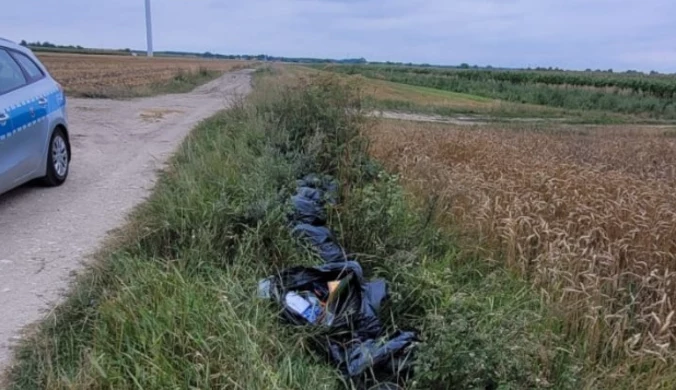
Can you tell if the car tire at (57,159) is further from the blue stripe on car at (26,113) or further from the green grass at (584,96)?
the green grass at (584,96)

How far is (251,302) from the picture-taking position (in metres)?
3.23

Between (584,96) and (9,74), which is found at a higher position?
(9,74)

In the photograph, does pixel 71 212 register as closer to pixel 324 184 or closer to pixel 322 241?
pixel 324 184

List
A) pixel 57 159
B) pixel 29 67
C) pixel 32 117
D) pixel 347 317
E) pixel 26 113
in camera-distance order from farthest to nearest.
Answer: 1. pixel 57 159
2. pixel 29 67
3. pixel 32 117
4. pixel 26 113
5. pixel 347 317

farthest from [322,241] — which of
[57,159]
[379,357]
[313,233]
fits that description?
[57,159]

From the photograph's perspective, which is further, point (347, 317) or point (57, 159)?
point (57, 159)

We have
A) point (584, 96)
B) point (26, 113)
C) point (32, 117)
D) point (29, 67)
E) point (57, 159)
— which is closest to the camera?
point (26, 113)

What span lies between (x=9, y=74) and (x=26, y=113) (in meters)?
0.56

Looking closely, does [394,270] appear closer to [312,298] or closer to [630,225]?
[312,298]

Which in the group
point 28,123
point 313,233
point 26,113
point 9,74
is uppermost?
point 9,74

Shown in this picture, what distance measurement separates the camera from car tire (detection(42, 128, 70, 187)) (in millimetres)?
6409

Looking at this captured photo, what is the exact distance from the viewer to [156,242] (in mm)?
4254

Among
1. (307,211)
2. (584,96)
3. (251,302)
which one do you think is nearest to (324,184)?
(307,211)

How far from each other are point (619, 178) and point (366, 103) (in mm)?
3580
